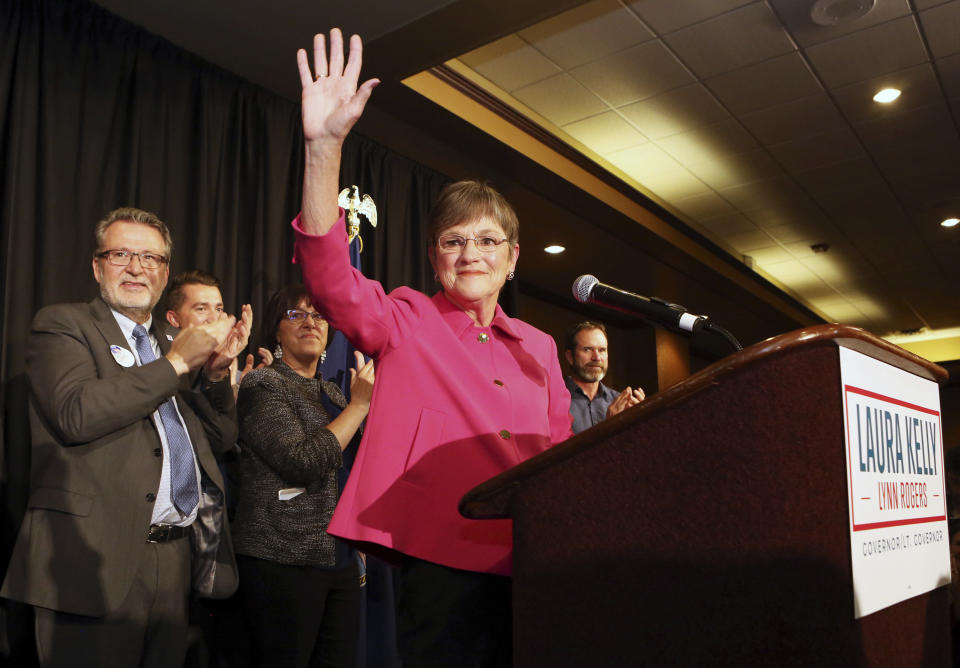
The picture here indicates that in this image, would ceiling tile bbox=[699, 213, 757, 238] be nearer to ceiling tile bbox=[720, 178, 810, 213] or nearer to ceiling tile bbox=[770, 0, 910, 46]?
ceiling tile bbox=[720, 178, 810, 213]

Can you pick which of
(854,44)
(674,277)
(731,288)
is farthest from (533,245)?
(854,44)

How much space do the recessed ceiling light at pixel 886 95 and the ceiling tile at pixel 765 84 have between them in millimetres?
376

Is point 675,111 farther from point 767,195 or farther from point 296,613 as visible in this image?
point 296,613

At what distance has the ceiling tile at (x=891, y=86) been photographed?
4504 mm

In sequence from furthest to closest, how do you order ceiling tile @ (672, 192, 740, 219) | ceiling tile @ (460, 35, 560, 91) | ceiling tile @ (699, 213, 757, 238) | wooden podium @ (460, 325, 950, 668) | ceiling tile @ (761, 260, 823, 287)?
ceiling tile @ (761, 260, 823, 287), ceiling tile @ (699, 213, 757, 238), ceiling tile @ (672, 192, 740, 219), ceiling tile @ (460, 35, 560, 91), wooden podium @ (460, 325, 950, 668)

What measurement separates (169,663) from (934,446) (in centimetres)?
176

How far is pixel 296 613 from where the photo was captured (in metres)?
2.28

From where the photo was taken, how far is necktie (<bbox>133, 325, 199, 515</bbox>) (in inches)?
79.7

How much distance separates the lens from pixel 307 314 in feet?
8.87

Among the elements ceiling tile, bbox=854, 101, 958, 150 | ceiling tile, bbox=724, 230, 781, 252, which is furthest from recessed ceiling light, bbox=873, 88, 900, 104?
ceiling tile, bbox=724, 230, 781, 252

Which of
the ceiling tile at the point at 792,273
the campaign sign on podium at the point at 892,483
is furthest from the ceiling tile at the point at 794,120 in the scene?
the campaign sign on podium at the point at 892,483

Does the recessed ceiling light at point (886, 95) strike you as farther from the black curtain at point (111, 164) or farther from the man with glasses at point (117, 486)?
the man with glasses at point (117, 486)

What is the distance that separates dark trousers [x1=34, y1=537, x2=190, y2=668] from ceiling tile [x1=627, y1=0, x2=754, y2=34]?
126 inches

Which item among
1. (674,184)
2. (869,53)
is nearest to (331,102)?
(869,53)
